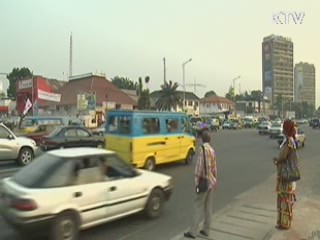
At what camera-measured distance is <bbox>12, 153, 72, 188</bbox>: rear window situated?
7.30 metres

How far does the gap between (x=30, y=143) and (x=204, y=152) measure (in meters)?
12.4

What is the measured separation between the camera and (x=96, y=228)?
827 centimetres

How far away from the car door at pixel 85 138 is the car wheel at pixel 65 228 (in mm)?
15382

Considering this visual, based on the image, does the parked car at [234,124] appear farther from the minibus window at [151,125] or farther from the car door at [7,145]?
the minibus window at [151,125]

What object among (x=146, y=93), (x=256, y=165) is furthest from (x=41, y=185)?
(x=146, y=93)

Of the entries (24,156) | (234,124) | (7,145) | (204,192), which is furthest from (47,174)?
(234,124)

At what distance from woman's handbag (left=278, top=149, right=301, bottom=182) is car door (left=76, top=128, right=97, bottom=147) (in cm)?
1575

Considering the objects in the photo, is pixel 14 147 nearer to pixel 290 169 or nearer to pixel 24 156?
pixel 24 156

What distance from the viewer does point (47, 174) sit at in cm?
742

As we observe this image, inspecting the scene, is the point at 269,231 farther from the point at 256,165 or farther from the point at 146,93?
the point at 146,93

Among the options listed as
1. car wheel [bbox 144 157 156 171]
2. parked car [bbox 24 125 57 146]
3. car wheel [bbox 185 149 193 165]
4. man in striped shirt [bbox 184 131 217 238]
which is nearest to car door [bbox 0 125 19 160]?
car wheel [bbox 144 157 156 171]

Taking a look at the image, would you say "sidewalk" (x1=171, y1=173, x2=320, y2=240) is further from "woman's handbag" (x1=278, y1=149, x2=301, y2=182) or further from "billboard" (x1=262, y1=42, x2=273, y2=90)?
"billboard" (x1=262, y1=42, x2=273, y2=90)

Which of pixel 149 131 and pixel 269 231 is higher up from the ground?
pixel 149 131

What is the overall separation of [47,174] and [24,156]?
452 inches
